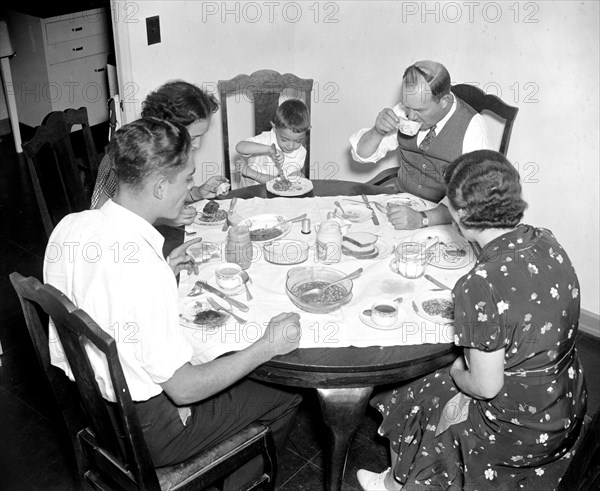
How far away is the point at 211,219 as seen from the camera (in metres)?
2.52

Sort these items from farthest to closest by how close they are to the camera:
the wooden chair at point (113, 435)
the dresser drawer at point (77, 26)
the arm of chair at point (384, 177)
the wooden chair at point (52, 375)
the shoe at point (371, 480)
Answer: the dresser drawer at point (77, 26)
the arm of chair at point (384, 177)
the shoe at point (371, 480)
the wooden chair at point (52, 375)
the wooden chair at point (113, 435)

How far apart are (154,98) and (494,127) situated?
172cm

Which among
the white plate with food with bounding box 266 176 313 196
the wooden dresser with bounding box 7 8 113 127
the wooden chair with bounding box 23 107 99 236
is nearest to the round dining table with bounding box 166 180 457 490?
the white plate with food with bounding box 266 176 313 196

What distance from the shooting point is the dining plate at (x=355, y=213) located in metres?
2.52

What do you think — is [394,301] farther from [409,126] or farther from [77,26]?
[77,26]

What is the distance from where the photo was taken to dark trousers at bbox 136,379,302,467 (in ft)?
6.08

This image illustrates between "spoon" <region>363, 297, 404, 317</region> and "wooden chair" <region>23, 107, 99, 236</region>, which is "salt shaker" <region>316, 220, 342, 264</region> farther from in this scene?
"wooden chair" <region>23, 107, 99, 236</region>

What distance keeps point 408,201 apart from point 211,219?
2.46 ft

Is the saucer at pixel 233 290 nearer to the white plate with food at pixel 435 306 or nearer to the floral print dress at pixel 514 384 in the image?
the white plate with food at pixel 435 306

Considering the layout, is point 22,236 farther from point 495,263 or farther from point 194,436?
point 495,263

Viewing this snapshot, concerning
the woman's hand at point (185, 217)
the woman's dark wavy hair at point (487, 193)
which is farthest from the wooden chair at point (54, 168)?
the woman's dark wavy hair at point (487, 193)

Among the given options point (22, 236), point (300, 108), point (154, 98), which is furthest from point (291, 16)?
point (22, 236)

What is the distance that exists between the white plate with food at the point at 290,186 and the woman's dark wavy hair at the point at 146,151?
92cm

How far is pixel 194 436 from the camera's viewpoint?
75.8 inches
